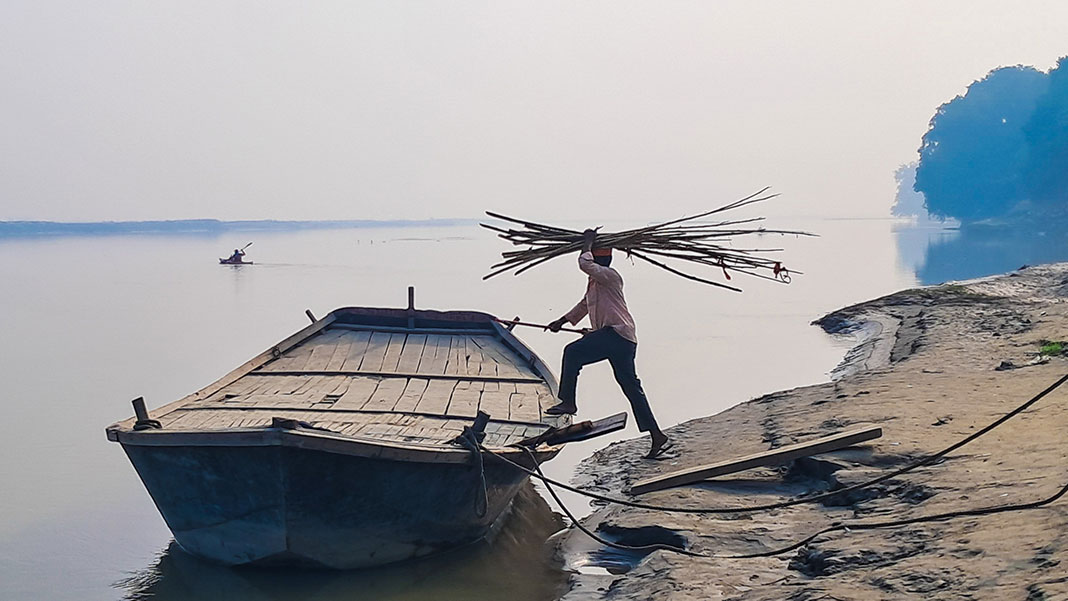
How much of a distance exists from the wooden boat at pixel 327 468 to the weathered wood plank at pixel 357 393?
0.03ft

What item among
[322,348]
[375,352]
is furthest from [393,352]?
[322,348]

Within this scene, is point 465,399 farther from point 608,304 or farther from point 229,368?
point 229,368

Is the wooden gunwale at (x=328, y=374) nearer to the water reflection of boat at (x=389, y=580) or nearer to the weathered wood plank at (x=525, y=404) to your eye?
the weathered wood plank at (x=525, y=404)

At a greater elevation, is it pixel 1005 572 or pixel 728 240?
pixel 728 240

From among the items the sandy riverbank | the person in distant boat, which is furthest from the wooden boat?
the sandy riverbank

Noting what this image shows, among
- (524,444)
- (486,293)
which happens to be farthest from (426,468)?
(486,293)

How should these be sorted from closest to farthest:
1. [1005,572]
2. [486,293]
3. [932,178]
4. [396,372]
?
[1005,572] → [396,372] → [486,293] → [932,178]

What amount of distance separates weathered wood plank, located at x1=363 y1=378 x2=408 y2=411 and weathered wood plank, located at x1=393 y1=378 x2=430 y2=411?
4cm

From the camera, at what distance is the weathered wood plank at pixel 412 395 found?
799cm

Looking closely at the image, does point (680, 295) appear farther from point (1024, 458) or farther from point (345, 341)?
point (1024, 458)

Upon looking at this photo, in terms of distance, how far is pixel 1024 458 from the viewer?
5.97 m

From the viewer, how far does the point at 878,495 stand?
6.29m

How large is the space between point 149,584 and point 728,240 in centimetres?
510

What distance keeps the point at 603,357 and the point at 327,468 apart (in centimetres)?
259
